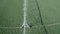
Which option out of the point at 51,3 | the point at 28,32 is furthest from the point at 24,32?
the point at 51,3

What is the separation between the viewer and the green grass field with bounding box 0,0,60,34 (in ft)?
3.50

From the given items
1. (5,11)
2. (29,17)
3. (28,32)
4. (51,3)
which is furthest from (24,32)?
(51,3)

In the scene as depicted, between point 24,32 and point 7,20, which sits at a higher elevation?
point 7,20

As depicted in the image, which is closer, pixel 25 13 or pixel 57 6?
pixel 25 13

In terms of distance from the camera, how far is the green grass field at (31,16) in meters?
1.07

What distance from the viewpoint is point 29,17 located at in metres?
1.08

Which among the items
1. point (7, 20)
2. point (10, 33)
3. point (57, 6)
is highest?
point (57, 6)

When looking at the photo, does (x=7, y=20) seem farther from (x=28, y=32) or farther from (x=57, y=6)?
(x=57, y=6)

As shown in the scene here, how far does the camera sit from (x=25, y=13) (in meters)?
1.08

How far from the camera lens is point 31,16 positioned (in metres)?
1.09

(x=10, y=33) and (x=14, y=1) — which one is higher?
(x=14, y=1)

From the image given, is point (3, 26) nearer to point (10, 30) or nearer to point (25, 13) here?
point (10, 30)

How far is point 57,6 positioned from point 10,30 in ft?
1.60

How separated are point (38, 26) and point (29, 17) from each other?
0.36 ft
